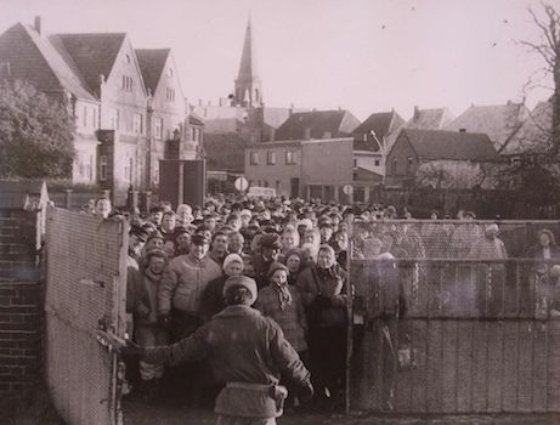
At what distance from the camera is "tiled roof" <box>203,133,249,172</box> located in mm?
84125

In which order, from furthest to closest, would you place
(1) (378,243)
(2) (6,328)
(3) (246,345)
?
1. (1) (378,243)
2. (2) (6,328)
3. (3) (246,345)

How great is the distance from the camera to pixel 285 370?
4.95 metres

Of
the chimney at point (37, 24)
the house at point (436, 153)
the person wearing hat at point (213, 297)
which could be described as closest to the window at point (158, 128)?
the chimney at point (37, 24)

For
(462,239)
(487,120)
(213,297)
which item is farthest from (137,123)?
(213,297)

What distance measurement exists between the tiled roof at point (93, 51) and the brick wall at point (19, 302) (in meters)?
40.3

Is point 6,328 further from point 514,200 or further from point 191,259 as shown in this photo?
point 514,200

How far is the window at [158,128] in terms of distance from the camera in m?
54.5

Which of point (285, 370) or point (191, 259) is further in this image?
point (191, 259)

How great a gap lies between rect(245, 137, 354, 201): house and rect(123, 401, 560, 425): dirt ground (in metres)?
51.0

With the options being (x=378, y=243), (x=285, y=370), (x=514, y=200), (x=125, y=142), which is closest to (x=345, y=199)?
(x=125, y=142)

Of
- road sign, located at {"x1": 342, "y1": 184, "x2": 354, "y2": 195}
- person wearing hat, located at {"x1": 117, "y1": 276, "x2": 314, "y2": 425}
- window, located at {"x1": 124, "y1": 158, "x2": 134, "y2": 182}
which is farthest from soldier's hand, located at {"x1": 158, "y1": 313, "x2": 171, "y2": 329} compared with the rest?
road sign, located at {"x1": 342, "y1": 184, "x2": 354, "y2": 195}

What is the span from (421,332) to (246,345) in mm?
2583

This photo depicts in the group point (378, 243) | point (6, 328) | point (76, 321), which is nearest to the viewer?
point (76, 321)

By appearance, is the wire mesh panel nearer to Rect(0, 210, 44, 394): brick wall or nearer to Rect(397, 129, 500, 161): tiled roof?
Rect(0, 210, 44, 394): brick wall
